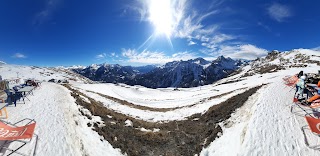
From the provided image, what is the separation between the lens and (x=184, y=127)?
22781mm

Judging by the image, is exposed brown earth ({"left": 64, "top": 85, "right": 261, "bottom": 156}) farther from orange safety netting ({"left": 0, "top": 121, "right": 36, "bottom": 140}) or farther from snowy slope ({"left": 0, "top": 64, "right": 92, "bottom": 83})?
snowy slope ({"left": 0, "top": 64, "right": 92, "bottom": 83})

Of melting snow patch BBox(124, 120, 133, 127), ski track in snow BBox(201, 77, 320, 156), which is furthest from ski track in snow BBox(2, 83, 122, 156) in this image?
ski track in snow BBox(201, 77, 320, 156)

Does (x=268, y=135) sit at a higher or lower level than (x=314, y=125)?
lower

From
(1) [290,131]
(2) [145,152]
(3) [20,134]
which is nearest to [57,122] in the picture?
(3) [20,134]

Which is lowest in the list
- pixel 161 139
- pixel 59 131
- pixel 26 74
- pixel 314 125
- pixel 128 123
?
pixel 161 139

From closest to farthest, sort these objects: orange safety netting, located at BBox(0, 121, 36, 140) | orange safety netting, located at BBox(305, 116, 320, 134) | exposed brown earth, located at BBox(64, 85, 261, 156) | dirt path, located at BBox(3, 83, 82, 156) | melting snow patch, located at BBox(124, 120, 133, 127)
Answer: orange safety netting, located at BBox(0, 121, 36, 140) → orange safety netting, located at BBox(305, 116, 320, 134) → dirt path, located at BBox(3, 83, 82, 156) → exposed brown earth, located at BBox(64, 85, 261, 156) → melting snow patch, located at BBox(124, 120, 133, 127)

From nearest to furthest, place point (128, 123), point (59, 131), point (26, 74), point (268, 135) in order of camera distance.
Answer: point (268, 135) < point (59, 131) < point (128, 123) < point (26, 74)

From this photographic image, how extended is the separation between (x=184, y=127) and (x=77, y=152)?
14398 millimetres

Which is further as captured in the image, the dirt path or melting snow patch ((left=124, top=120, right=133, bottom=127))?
melting snow patch ((left=124, top=120, right=133, bottom=127))

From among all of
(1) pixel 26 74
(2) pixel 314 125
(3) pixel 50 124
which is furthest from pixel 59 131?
(1) pixel 26 74

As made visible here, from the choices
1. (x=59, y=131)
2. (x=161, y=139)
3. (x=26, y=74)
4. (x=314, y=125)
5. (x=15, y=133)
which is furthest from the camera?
(x=26, y=74)

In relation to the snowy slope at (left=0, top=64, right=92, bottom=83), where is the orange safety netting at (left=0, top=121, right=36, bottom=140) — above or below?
below

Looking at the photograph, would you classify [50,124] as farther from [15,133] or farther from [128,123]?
[128,123]

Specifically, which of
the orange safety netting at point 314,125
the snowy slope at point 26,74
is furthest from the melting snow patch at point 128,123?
the snowy slope at point 26,74
